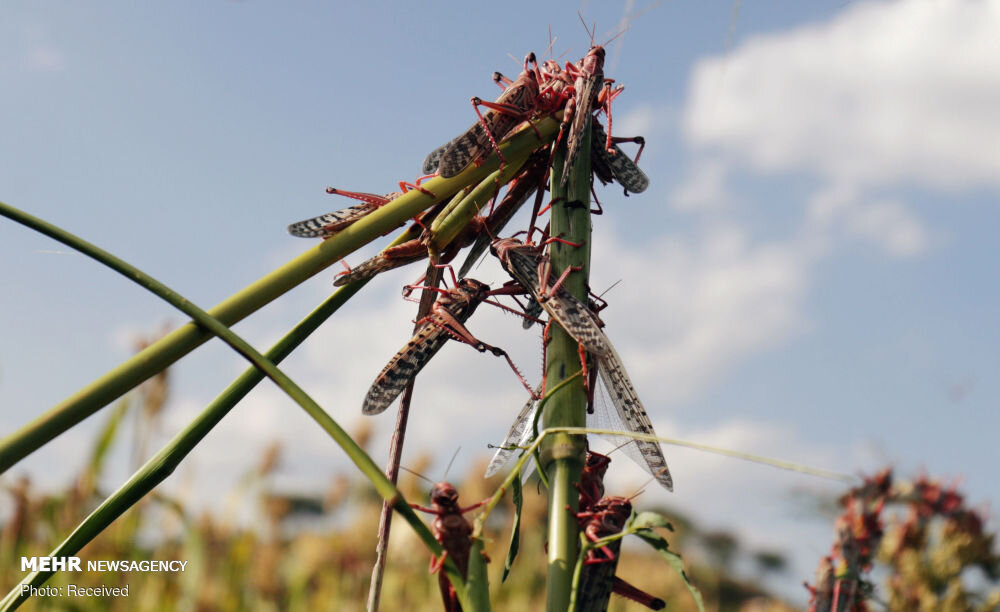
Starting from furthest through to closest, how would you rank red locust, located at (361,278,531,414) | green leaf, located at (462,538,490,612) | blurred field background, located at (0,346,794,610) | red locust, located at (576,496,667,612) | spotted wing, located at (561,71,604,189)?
blurred field background, located at (0,346,794,610), red locust, located at (361,278,531,414), spotted wing, located at (561,71,604,189), red locust, located at (576,496,667,612), green leaf, located at (462,538,490,612)

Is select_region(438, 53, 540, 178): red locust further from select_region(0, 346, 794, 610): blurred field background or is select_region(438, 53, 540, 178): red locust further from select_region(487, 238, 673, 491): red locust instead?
select_region(0, 346, 794, 610): blurred field background

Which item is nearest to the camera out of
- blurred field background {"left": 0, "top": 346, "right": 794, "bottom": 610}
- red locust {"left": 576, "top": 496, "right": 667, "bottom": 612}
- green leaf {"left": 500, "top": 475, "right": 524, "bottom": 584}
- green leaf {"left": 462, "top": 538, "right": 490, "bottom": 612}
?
green leaf {"left": 462, "top": 538, "right": 490, "bottom": 612}

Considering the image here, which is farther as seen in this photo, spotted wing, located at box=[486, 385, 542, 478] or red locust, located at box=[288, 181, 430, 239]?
spotted wing, located at box=[486, 385, 542, 478]

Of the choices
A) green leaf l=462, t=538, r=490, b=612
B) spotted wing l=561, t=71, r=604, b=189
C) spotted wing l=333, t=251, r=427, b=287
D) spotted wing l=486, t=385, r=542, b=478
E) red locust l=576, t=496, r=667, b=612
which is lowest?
green leaf l=462, t=538, r=490, b=612

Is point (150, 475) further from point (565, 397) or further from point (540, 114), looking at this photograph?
point (540, 114)

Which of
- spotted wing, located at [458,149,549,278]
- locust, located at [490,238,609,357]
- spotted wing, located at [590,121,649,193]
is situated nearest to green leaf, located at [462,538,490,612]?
locust, located at [490,238,609,357]

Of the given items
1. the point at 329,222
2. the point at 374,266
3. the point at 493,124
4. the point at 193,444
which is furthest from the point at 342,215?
the point at 193,444

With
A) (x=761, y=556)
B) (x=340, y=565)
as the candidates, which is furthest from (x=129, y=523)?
(x=761, y=556)
